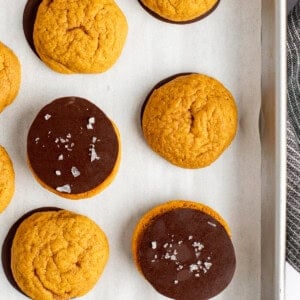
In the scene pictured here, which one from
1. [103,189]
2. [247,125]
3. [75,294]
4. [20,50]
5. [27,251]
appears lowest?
[75,294]

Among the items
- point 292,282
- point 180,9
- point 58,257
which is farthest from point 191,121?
point 292,282

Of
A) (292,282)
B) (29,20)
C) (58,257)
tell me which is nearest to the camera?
(58,257)

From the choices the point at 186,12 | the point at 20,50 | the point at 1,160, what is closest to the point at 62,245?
the point at 1,160

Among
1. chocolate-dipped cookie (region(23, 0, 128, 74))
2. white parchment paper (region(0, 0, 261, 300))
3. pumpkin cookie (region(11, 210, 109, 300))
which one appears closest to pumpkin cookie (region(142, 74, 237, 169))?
white parchment paper (region(0, 0, 261, 300))

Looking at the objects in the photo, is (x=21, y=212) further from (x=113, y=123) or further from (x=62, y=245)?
(x=113, y=123)

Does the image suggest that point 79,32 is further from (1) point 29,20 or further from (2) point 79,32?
(1) point 29,20

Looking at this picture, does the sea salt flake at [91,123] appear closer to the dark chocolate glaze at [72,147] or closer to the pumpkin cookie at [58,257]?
the dark chocolate glaze at [72,147]

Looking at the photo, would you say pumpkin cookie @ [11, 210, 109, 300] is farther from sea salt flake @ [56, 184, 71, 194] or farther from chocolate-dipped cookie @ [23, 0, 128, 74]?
chocolate-dipped cookie @ [23, 0, 128, 74]
